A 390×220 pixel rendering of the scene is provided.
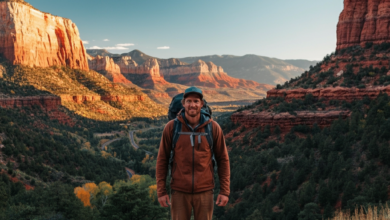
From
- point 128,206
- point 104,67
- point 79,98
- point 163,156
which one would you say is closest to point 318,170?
point 128,206

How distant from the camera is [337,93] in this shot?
37531mm

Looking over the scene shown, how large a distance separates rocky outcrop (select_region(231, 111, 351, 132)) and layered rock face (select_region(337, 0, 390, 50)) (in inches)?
698

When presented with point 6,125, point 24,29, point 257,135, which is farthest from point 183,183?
point 24,29

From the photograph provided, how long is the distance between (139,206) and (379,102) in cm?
2360

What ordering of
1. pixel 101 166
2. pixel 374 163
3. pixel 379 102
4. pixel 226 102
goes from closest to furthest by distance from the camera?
pixel 374 163
pixel 379 102
pixel 101 166
pixel 226 102

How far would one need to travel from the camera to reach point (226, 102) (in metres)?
191

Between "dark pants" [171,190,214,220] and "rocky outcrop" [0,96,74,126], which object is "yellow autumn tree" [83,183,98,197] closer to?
"dark pants" [171,190,214,220]

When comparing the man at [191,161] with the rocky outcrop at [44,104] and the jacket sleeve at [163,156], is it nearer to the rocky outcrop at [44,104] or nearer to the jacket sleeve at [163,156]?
the jacket sleeve at [163,156]

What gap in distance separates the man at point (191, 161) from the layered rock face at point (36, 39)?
9260 centimetres

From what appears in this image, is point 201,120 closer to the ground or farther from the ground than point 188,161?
farther from the ground

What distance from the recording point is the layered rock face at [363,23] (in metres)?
44.3

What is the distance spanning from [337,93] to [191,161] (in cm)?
3568

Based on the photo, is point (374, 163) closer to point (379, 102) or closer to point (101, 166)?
point (379, 102)

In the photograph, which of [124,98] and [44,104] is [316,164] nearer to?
[44,104]
